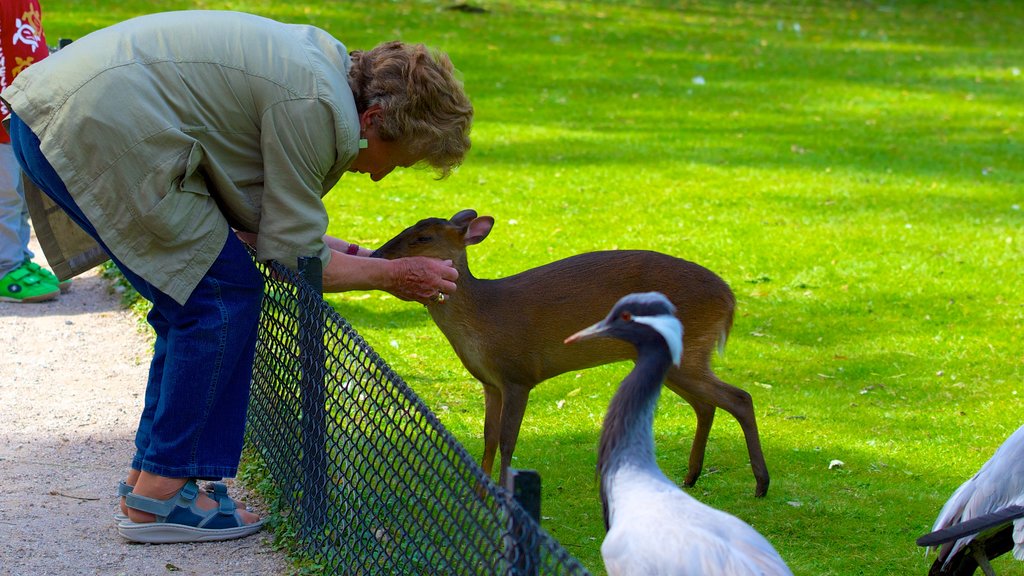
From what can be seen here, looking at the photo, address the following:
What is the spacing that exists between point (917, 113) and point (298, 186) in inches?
490

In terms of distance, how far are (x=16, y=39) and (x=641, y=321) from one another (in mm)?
4933

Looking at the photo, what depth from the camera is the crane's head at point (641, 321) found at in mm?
3529

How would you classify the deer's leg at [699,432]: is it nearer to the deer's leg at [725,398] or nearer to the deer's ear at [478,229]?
the deer's leg at [725,398]

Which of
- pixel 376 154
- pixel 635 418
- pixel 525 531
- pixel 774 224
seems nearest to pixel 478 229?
pixel 376 154

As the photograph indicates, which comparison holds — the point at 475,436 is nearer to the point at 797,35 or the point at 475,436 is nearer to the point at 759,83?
the point at 759,83

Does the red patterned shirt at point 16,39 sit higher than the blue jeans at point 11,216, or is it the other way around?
the red patterned shirt at point 16,39

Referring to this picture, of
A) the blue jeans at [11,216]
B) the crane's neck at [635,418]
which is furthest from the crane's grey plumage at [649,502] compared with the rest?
the blue jeans at [11,216]

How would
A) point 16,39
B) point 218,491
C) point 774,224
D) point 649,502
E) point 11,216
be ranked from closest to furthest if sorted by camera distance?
1. point 649,502
2. point 218,491
3. point 16,39
4. point 11,216
5. point 774,224

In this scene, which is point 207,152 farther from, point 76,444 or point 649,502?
point 76,444

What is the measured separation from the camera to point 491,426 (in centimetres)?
522

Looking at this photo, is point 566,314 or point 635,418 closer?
point 635,418

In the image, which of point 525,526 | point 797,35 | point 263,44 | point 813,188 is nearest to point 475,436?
point 263,44

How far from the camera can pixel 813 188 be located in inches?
432

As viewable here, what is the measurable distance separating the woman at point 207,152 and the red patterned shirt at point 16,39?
3109 mm
